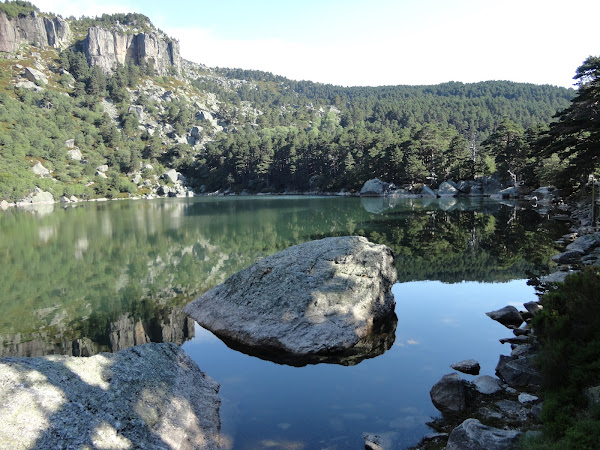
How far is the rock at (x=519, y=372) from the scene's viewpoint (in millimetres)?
8273

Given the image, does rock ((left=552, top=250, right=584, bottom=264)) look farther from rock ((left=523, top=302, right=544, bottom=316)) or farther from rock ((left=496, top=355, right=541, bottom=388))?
rock ((left=496, top=355, right=541, bottom=388))

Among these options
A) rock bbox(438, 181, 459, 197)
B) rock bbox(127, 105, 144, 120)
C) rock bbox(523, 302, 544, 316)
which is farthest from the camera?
rock bbox(127, 105, 144, 120)

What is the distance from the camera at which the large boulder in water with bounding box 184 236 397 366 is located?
10.9 meters

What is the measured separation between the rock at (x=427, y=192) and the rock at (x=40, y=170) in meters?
112

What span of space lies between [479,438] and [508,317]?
28.0ft

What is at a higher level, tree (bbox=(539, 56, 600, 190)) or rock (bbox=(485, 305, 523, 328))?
tree (bbox=(539, 56, 600, 190))

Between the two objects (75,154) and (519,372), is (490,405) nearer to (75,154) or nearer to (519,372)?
(519,372)

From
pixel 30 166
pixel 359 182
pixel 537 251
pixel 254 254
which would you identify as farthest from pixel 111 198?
pixel 537 251

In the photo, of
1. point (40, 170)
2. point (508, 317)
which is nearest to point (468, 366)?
point (508, 317)

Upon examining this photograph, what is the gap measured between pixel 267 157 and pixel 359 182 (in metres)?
46.4

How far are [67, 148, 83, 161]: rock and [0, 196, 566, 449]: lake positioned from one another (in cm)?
11421

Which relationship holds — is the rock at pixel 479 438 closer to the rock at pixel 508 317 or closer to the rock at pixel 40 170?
the rock at pixel 508 317

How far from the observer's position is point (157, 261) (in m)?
24.9

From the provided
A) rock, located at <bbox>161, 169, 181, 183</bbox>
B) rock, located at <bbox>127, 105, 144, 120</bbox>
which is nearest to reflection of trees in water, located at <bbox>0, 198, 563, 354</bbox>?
rock, located at <bbox>161, 169, 181, 183</bbox>
